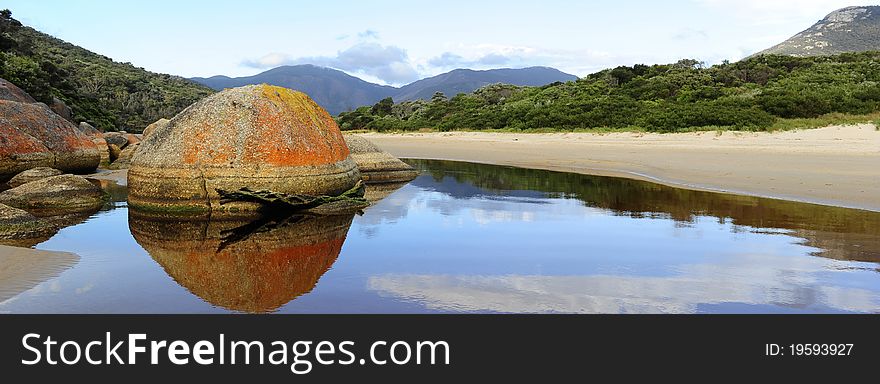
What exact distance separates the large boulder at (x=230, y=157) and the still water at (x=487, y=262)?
2.14 feet

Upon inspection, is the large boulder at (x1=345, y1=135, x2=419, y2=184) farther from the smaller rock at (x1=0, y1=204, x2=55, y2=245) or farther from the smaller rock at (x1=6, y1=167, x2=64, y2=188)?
the smaller rock at (x1=0, y1=204, x2=55, y2=245)

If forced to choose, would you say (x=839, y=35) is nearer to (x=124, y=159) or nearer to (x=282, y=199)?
(x=124, y=159)

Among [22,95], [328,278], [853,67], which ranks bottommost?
[328,278]

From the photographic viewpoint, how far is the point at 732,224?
927 centimetres

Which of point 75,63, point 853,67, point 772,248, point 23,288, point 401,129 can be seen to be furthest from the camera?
point 75,63

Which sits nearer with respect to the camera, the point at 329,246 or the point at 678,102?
the point at 329,246

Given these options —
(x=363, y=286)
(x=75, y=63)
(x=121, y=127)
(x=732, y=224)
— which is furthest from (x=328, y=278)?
(x=75, y=63)

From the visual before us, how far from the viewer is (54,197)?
A: 36.3ft

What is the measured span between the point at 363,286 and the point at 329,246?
2.16 metres

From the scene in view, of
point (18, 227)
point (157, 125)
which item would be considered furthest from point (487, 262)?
point (157, 125)

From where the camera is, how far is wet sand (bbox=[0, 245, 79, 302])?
546 cm

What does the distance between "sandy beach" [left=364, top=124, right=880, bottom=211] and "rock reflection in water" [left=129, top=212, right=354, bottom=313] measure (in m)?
8.96

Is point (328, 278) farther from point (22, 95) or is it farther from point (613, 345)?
point (22, 95)

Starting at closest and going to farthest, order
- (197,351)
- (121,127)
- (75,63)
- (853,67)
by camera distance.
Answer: (197,351)
(853,67)
(121,127)
(75,63)
